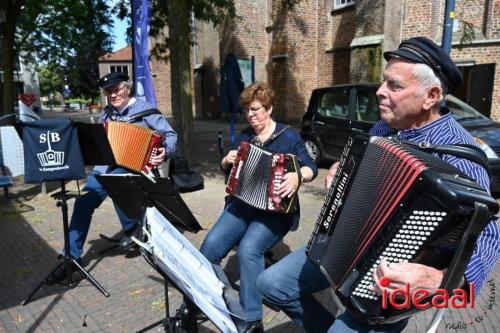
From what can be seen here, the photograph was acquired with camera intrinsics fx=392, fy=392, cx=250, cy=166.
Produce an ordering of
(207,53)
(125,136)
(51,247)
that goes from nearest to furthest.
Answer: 1. (125,136)
2. (51,247)
3. (207,53)

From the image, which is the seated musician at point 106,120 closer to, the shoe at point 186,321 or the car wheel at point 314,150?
the shoe at point 186,321

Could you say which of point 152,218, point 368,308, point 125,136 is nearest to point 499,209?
point 368,308

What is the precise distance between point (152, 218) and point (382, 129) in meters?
1.36

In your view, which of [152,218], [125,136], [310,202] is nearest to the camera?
[152,218]

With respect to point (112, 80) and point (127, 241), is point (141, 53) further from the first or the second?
point (127, 241)

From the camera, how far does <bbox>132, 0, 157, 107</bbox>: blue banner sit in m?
6.52

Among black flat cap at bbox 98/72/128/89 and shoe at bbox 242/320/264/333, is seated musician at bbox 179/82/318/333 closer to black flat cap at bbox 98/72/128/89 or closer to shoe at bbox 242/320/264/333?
shoe at bbox 242/320/264/333

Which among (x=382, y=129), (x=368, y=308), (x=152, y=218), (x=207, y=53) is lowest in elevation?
(x=368, y=308)

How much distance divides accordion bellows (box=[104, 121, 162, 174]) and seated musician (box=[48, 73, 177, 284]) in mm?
88

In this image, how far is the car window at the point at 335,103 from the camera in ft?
26.4

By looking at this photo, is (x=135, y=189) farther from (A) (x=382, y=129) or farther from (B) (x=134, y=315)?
(A) (x=382, y=129)

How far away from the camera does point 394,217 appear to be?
1433mm

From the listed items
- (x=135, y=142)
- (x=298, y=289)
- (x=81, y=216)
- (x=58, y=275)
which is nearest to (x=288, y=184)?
(x=298, y=289)

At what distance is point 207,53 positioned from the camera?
21.8m
